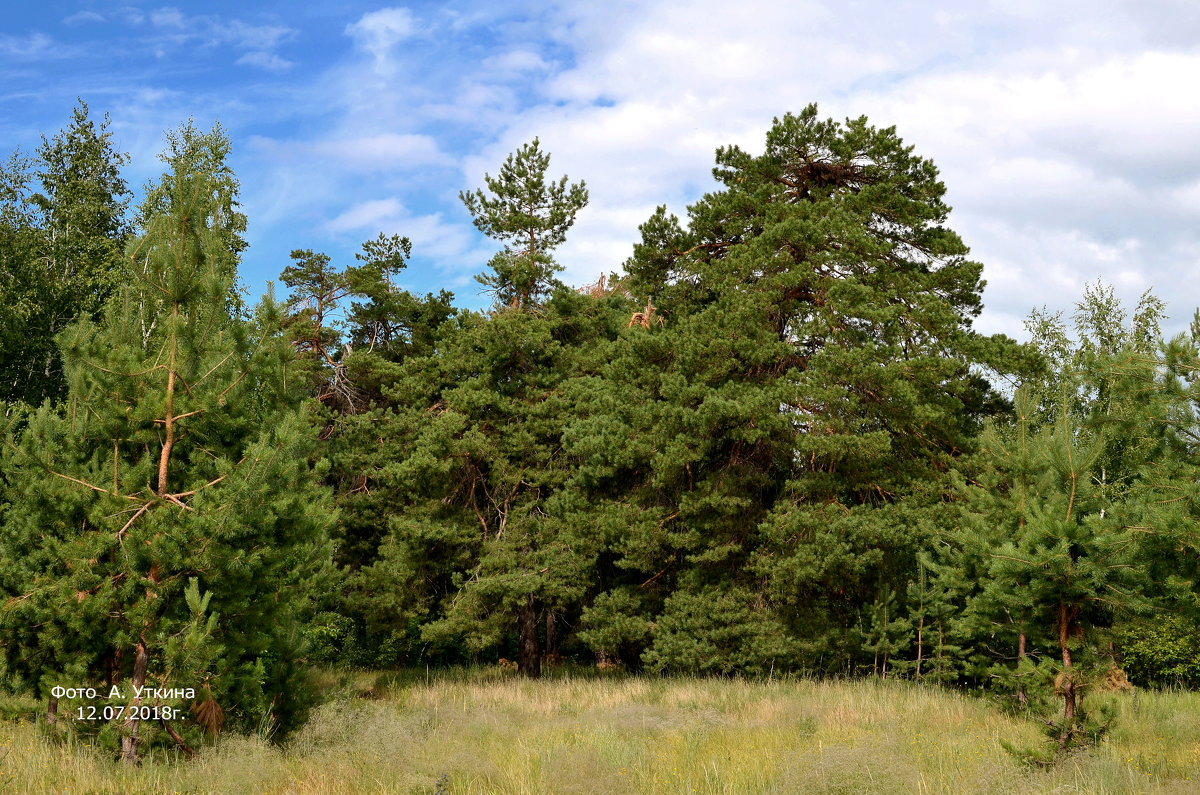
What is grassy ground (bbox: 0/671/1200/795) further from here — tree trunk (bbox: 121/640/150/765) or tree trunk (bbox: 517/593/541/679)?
tree trunk (bbox: 517/593/541/679)

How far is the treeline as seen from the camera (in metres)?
7.75

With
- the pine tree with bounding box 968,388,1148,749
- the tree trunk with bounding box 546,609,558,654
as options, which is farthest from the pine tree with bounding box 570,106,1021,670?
the tree trunk with bounding box 546,609,558,654

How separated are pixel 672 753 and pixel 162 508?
18.9 feet

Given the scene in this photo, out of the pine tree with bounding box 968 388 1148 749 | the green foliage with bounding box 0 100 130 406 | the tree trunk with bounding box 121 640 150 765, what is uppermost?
the green foliage with bounding box 0 100 130 406

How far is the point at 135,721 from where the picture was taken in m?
7.53

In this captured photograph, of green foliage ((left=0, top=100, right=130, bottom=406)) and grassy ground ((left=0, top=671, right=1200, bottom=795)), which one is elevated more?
green foliage ((left=0, top=100, right=130, bottom=406))

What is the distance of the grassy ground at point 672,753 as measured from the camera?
673 cm

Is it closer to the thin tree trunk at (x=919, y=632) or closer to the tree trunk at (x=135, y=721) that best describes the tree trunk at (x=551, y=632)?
the thin tree trunk at (x=919, y=632)

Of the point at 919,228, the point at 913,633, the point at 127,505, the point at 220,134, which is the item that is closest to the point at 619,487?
the point at 913,633

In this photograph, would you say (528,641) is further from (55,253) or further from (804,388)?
(55,253)

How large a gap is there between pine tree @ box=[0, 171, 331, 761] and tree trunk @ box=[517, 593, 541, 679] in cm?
1104

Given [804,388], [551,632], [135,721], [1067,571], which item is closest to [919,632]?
[804,388]

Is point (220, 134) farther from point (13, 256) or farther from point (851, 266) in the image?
point (851, 266)

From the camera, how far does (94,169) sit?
2539 centimetres
